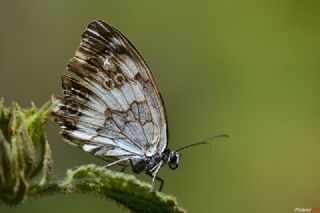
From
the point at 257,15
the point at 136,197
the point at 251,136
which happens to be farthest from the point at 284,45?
the point at 136,197

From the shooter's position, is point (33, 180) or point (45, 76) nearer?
point (33, 180)

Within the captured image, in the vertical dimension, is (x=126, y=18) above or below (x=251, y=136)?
above

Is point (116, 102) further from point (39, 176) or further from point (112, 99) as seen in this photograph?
point (39, 176)

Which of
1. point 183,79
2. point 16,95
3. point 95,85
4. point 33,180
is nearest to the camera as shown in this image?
point 33,180

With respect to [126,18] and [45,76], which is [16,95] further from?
[126,18]

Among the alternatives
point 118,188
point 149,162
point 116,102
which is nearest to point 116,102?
point 116,102
